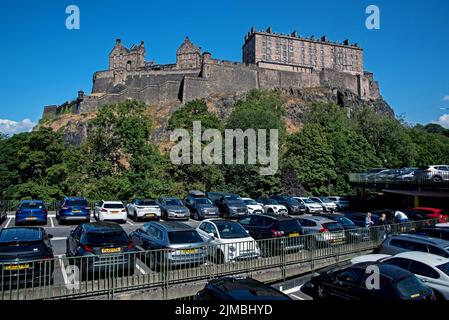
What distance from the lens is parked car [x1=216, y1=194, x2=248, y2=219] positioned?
81.1 ft

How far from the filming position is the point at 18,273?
8391 mm

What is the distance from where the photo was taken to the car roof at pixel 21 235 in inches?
371

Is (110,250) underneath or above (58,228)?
above

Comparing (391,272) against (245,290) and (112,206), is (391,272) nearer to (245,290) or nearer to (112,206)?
(245,290)

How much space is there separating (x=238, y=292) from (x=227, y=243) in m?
4.17

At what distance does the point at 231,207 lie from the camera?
24.9 metres

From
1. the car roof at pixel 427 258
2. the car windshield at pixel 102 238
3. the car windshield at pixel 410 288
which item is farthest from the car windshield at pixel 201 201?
the car windshield at pixel 410 288

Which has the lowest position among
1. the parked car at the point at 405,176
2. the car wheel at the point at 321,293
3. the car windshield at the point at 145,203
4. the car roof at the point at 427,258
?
the car wheel at the point at 321,293

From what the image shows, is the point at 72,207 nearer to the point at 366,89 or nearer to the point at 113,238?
the point at 113,238

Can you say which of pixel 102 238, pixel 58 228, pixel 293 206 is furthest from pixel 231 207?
pixel 102 238

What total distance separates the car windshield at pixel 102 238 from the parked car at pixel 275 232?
15.1ft

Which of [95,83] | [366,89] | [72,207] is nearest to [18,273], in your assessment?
[72,207]

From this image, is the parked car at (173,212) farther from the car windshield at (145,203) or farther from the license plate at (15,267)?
the license plate at (15,267)
